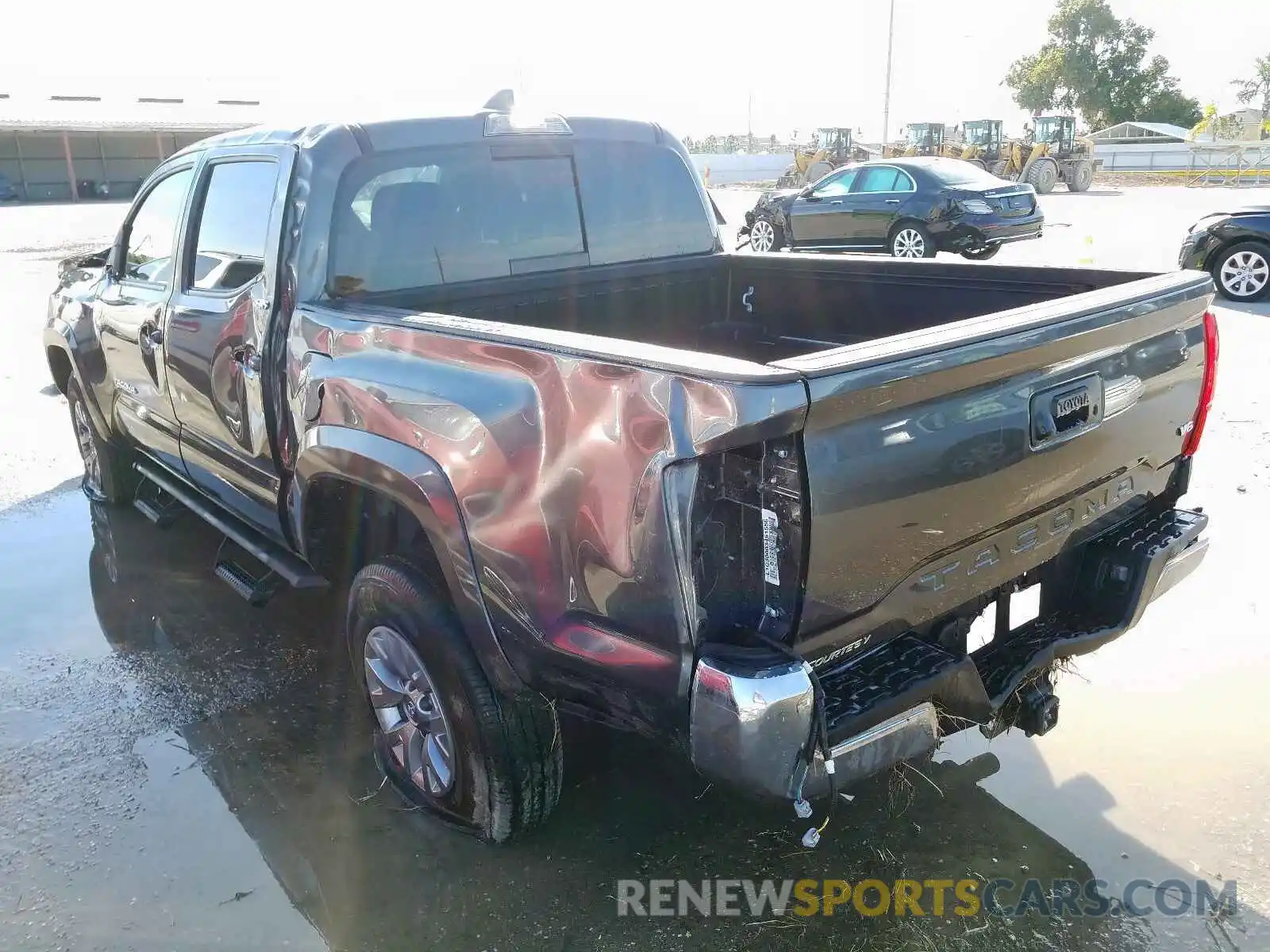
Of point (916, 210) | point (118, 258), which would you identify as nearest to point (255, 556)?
point (118, 258)

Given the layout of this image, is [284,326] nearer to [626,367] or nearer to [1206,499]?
[626,367]

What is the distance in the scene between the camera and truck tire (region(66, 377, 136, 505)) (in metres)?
5.60

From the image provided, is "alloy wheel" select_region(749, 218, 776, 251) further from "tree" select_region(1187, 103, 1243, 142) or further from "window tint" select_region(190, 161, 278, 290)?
"tree" select_region(1187, 103, 1243, 142)

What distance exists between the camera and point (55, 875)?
2955mm

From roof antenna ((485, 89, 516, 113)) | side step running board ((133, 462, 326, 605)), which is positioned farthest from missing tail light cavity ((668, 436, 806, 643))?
roof antenna ((485, 89, 516, 113))

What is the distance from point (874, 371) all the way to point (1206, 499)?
4314 mm

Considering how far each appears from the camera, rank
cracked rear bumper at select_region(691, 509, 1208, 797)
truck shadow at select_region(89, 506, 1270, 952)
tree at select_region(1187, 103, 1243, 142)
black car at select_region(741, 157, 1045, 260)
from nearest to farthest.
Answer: cracked rear bumper at select_region(691, 509, 1208, 797), truck shadow at select_region(89, 506, 1270, 952), black car at select_region(741, 157, 1045, 260), tree at select_region(1187, 103, 1243, 142)

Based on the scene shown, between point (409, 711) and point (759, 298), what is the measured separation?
230 cm

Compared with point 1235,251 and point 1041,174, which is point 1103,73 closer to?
point 1041,174

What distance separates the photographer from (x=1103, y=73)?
77625 mm

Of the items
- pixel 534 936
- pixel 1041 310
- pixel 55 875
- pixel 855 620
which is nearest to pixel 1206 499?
pixel 1041 310

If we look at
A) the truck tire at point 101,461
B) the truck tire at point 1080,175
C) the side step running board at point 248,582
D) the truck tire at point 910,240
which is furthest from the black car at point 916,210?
the truck tire at point 1080,175

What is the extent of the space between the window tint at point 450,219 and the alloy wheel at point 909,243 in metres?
11.4

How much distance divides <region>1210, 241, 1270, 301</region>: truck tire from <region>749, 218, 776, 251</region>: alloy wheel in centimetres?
737
